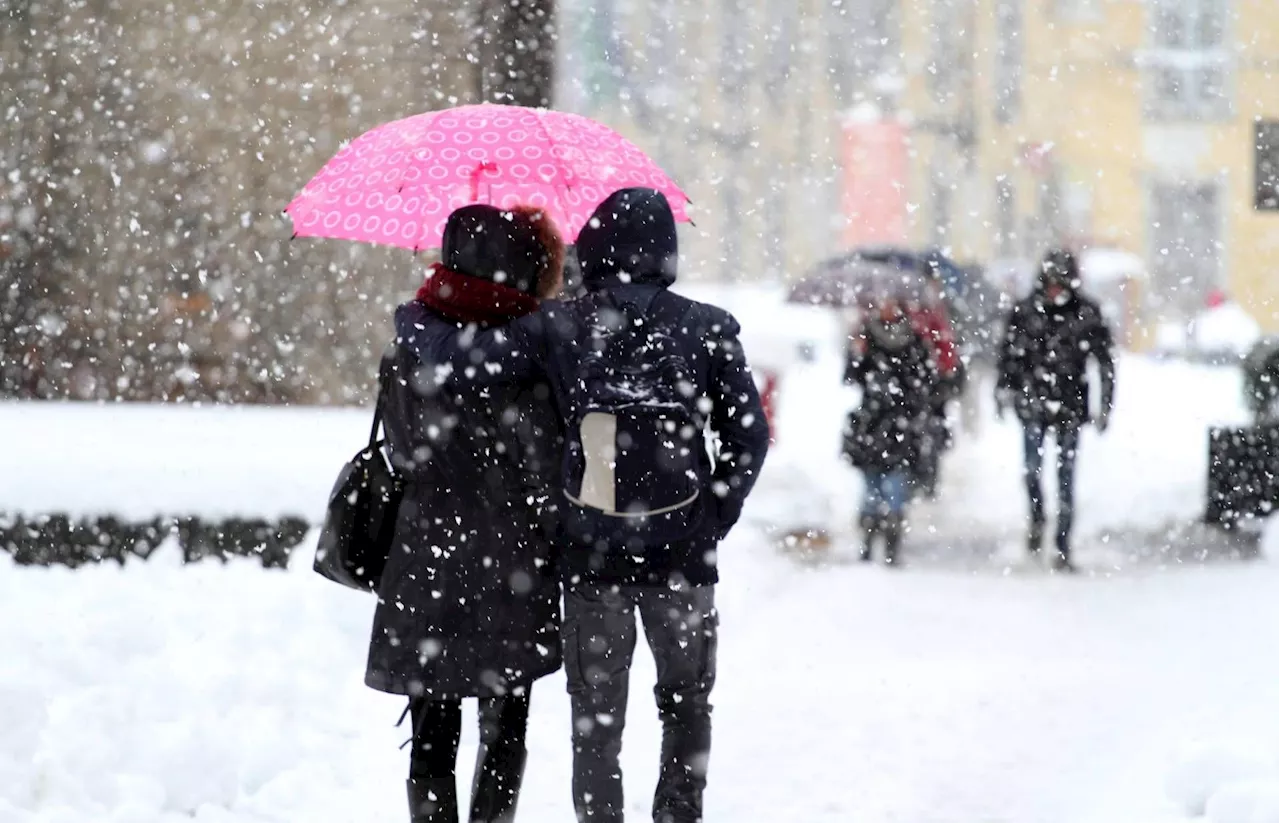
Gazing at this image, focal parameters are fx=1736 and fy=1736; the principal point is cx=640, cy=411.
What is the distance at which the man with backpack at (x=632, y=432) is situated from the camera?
12.7ft

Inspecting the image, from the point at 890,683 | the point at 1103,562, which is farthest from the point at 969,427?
the point at 890,683

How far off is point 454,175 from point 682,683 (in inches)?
53.4

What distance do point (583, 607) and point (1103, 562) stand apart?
301 inches

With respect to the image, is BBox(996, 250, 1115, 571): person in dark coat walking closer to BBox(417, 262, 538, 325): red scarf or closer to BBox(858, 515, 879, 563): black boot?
BBox(858, 515, 879, 563): black boot

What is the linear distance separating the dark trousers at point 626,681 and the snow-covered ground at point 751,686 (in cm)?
125

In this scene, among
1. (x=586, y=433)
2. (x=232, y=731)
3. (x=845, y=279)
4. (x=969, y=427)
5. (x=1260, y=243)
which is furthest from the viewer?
(x=1260, y=243)

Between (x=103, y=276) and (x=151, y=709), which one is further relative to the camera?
(x=103, y=276)

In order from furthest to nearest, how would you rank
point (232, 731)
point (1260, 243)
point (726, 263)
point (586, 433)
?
1. point (726, 263)
2. point (1260, 243)
3. point (232, 731)
4. point (586, 433)

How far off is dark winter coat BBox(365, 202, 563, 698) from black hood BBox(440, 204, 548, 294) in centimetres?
3

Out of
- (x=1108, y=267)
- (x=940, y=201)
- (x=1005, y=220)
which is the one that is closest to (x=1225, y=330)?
(x=1108, y=267)

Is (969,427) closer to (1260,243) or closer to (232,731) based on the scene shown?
(232,731)

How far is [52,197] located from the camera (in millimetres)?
10938

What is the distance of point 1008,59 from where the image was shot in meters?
35.5

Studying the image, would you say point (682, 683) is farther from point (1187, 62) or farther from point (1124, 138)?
point (1187, 62)
